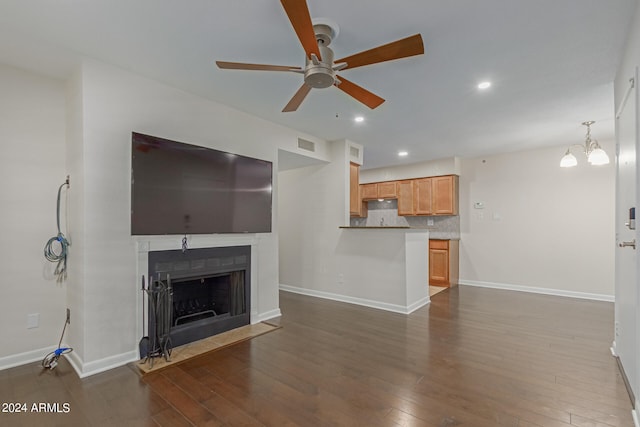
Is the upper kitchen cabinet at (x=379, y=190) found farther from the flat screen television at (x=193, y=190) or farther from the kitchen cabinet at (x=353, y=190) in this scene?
the flat screen television at (x=193, y=190)

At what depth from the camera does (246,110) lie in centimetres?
382

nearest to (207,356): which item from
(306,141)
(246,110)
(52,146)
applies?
(52,146)

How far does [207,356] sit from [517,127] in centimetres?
487

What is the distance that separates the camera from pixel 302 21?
5.72ft

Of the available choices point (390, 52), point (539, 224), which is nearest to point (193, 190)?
point (390, 52)

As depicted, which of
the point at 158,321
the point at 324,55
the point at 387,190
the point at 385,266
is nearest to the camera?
the point at 324,55

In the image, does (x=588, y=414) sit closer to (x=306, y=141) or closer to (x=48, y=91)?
(x=306, y=141)

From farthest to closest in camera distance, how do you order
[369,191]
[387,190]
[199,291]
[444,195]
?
1. [369,191]
2. [387,190]
3. [444,195]
4. [199,291]

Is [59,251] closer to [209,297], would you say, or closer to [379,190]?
[209,297]

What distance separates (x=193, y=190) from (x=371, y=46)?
2154 millimetres

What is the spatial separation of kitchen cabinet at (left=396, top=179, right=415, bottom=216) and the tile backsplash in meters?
0.31

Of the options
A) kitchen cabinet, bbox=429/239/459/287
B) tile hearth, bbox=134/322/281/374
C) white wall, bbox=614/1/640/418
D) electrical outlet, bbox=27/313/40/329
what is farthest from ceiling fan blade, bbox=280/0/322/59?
kitchen cabinet, bbox=429/239/459/287

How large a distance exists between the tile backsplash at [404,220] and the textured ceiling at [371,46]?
3.08m

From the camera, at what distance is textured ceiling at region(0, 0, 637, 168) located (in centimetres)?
204
